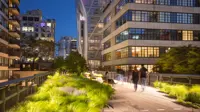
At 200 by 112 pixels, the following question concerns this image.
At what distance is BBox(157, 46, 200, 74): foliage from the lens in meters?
34.8

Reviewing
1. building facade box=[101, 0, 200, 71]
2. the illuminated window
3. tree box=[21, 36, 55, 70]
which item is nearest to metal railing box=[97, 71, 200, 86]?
building facade box=[101, 0, 200, 71]

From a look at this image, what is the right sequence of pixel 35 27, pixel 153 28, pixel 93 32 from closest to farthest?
pixel 153 28
pixel 93 32
pixel 35 27

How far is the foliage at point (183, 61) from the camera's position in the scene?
114 ft

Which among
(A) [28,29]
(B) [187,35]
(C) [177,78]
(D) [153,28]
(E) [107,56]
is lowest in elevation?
(C) [177,78]

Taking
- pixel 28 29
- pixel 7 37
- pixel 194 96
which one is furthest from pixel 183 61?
pixel 28 29

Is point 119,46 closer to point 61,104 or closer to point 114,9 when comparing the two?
point 114,9

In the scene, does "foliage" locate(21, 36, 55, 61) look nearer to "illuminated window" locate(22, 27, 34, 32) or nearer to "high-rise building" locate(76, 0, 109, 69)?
"high-rise building" locate(76, 0, 109, 69)

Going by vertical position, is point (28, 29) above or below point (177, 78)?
above

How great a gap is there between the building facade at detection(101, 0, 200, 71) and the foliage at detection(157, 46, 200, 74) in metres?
9.85

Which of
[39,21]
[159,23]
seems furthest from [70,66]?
[39,21]

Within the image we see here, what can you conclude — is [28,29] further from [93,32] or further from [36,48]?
[36,48]

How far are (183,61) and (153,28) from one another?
74.2 feet

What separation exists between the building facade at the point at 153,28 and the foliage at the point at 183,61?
32.3 feet

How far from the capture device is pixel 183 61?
4094 cm
